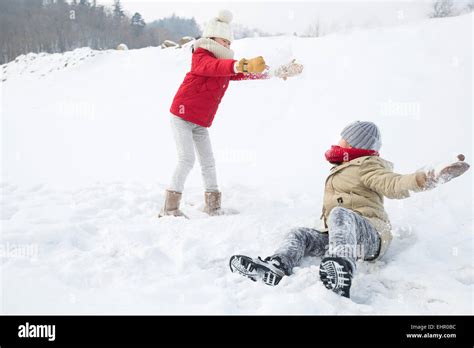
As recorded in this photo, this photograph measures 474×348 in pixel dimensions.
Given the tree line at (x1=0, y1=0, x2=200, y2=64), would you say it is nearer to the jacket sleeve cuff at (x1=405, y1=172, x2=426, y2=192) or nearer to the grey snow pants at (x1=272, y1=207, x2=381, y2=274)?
the grey snow pants at (x1=272, y1=207, x2=381, y2=274)

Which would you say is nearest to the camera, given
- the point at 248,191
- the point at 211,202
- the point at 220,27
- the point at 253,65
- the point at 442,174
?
the point at 442,174

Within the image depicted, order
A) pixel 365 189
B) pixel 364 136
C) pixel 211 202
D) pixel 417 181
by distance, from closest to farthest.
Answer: pixel 417 181 → pixel 365 189 → pixel 364 136 → pixel 211 202

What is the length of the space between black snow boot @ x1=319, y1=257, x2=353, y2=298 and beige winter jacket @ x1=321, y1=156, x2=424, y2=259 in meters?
0.60

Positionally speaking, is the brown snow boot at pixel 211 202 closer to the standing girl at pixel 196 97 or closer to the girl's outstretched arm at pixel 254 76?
the standing girl at pixel 196 97

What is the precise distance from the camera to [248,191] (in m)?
4.57

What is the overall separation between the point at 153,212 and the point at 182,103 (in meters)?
1.04

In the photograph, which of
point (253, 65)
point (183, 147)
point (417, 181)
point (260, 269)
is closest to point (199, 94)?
point (183, 147)

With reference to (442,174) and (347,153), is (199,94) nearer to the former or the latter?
(347,153)

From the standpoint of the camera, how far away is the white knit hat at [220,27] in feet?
11.9

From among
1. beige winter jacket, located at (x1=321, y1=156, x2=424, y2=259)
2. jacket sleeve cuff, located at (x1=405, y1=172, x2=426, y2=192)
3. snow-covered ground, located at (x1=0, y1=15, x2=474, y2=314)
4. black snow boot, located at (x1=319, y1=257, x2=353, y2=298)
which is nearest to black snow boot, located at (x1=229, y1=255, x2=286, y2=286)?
snow-covered ground, located at (x1=0, y1=15, x2=474, y2=314)

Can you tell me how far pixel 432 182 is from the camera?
2.18 metres

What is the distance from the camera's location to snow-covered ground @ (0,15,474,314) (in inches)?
87.3

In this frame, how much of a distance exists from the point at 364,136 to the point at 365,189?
400 millimetres

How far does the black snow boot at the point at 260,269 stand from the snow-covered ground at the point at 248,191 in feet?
0.21
